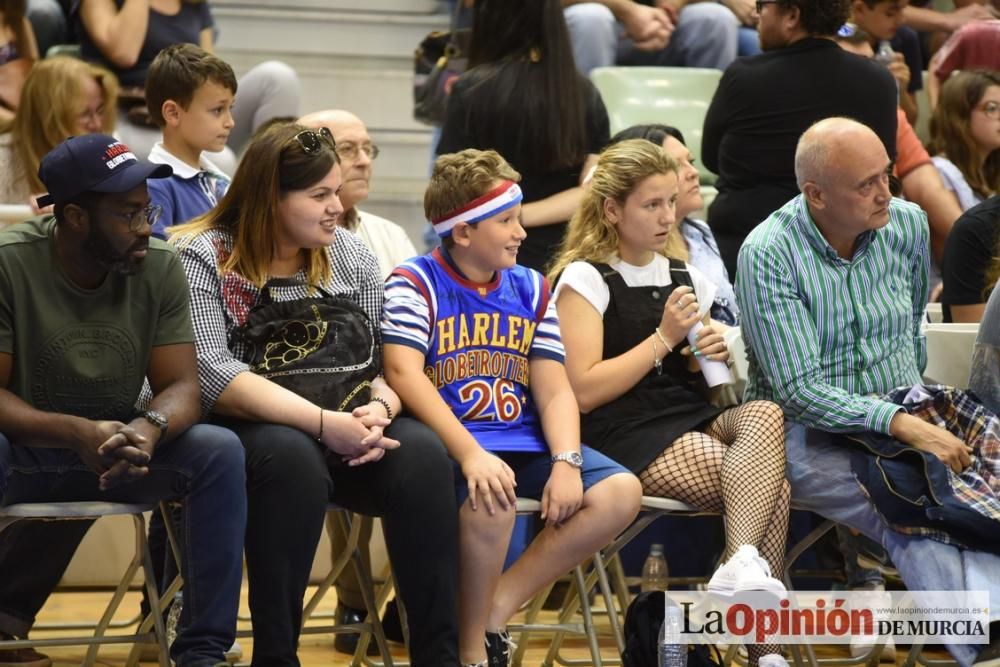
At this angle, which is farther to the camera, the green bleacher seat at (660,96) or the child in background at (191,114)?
the green bleacher seat at (660,96)

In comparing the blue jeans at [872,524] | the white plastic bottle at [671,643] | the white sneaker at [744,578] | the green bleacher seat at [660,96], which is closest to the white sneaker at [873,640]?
the blue jeans at [872,524]

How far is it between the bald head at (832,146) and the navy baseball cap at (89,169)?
5.58 feet

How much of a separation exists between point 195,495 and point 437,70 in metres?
2.40

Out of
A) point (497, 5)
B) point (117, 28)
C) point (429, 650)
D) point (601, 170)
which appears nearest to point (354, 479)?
point (429, 650)

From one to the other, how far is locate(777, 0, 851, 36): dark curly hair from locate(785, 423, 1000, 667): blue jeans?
143 cm

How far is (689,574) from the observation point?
4.82m

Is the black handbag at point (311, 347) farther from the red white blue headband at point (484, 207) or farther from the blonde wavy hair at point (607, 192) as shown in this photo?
the blonde wavy hair at point (607, 192)

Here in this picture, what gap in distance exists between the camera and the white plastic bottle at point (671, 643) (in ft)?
10.3

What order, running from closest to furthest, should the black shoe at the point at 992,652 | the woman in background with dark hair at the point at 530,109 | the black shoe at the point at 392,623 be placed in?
the black shoe at the point at 992,652 < the black shoe at the point at 392,623 < the woman in background with dark hair at the point at 530,109

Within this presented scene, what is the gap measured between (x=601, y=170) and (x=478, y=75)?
0.68 meters

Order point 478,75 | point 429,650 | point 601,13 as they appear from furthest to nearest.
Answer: point 601,13, point 478,75, point 429,650

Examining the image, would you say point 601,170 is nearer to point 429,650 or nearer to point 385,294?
point 385,294

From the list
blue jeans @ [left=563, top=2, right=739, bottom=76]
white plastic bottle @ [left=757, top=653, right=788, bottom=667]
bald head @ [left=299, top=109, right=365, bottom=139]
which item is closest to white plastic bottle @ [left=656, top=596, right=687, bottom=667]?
white plastic bottle @ [left=757, top=653, right=788, bottom=667]

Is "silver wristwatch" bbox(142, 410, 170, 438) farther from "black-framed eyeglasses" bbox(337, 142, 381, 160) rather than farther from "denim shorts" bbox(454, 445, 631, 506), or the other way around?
"black-framed eyeglasses" bbox(337, 142, 381, 160)
